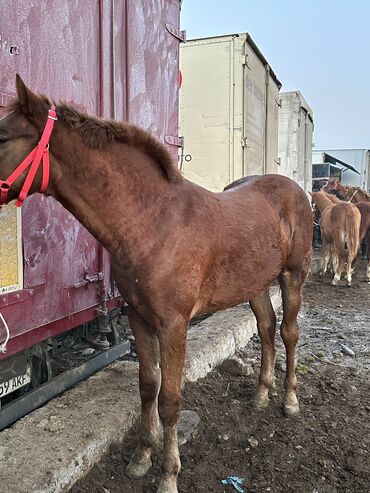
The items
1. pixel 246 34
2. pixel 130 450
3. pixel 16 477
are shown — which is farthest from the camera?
pixel 246 34

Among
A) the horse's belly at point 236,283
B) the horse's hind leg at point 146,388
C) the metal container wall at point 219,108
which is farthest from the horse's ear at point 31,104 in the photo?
the metal container wall at point 219,108

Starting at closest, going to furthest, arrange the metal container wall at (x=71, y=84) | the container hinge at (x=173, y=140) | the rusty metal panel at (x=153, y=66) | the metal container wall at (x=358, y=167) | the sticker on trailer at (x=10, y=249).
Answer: the sticker on trailer at (x=10, y=249)
the metal container wall at (x=71, y=84)
the rusty metal panel at (x=153, y=66)
the container hinge at (x=173, y=140)
the metal container wall at (x=358, y=167)

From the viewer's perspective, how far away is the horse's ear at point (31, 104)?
72.1 inches

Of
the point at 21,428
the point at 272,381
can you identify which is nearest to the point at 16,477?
the point at 21,428

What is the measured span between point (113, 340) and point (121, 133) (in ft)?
6.99

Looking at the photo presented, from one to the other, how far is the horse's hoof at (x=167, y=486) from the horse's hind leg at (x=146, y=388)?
183mm

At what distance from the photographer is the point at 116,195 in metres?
2.14

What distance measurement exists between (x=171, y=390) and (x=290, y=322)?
4.78ft

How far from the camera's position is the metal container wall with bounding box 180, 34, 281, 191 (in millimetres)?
6293

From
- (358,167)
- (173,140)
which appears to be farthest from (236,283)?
(358,167)

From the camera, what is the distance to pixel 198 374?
3.70 metres

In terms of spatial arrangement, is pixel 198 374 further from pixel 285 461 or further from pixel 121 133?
pixel 121 133

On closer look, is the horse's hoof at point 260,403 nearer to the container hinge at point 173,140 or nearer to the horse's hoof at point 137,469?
the horse's hoof at point 137,469

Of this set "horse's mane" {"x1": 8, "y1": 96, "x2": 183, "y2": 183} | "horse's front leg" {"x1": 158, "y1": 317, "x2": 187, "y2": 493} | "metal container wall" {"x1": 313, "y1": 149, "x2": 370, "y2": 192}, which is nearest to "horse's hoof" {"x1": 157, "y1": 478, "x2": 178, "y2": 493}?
"horse's front leg" {"x1": 158, "y1": 317, "x2": 187, "y2": 493}
